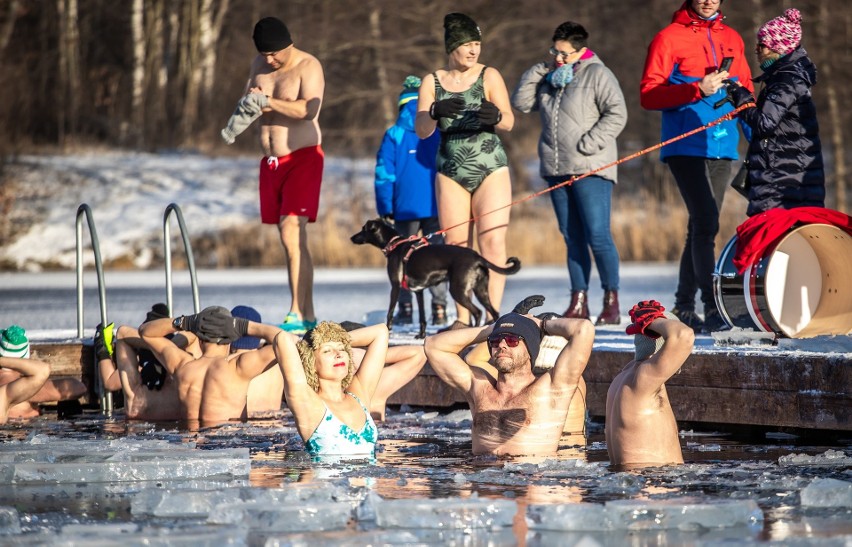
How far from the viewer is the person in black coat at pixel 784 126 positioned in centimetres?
776

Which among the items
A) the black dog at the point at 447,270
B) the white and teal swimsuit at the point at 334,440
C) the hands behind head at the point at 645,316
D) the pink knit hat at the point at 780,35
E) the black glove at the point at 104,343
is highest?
the pink knit hat at the point at 780,35

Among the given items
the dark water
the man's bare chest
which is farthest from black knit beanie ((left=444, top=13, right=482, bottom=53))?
the dark water

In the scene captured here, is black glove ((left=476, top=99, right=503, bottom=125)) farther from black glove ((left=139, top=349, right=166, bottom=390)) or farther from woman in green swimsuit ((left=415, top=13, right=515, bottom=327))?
black glove ((left=139, top=349, right=166, bottom=390))

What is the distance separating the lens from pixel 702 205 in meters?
8.48

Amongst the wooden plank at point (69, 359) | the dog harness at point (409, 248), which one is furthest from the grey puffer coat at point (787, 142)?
the wooden plank at point (69, 359)

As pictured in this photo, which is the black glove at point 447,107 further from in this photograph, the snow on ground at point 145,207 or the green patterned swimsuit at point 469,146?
the snow on ground at point 145,207

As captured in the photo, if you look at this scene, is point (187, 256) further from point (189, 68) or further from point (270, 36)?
point (189, 68)

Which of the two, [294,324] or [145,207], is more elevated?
[145,207]

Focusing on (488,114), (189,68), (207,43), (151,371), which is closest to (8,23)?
(189,68)

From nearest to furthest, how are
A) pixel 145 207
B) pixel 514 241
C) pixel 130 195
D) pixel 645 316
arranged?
pixel 645 316
pixel 514 241
pixel 145 207
pixel 130 195

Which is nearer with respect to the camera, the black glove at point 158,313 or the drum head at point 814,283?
the drum head at point 814,283

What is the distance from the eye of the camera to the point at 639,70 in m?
26.2

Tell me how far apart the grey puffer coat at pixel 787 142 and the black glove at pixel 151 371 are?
13.3ft

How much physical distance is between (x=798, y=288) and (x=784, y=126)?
94 centimetres
